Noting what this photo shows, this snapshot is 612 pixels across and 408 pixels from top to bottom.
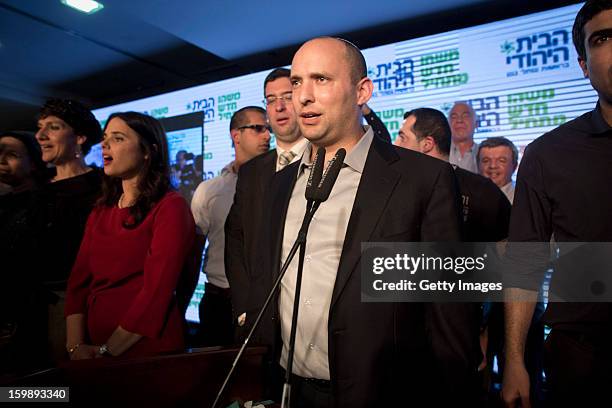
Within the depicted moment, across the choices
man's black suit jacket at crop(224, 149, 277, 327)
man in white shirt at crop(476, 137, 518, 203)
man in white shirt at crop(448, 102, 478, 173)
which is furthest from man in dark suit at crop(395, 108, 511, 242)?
man in white shirt at crop(448, 102, 478, 173)

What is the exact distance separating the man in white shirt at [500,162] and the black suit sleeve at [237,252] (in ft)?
7.23

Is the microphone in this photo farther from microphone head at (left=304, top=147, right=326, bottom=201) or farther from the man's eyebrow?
the man's eyebrow

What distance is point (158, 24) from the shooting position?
4328mm

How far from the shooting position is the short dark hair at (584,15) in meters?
1.30

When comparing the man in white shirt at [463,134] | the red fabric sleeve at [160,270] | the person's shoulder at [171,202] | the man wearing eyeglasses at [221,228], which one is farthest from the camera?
the man in white shirt at [463,134]

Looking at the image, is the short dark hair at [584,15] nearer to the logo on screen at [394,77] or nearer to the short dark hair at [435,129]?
the short dark hair at [435,129]

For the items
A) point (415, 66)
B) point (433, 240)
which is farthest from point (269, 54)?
point (433, 240)

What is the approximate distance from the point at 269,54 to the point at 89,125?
2.83 m

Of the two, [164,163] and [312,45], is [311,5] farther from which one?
[312,45]

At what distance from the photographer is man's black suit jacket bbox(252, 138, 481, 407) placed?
127 cm

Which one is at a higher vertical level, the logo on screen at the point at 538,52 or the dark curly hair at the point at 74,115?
the logo on screen at the point at 538,52

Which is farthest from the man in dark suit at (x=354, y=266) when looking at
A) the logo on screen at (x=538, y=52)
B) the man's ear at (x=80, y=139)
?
the logo on screen at (x=538, y=52)

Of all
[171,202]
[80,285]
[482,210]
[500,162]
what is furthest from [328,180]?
[500,162]

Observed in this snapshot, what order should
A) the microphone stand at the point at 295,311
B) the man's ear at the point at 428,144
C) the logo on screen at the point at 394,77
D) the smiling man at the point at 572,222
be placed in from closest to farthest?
1. the microphone stand at the point at 295,311
2. the smiling man at the point at 572,222
3. the man's ear at the point at 428,144
4. the logo on screen at the point at 394,77
